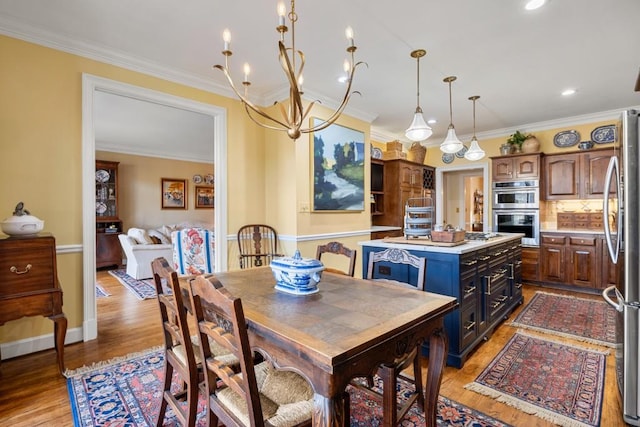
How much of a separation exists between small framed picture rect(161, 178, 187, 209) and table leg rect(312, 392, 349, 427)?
25.0ft

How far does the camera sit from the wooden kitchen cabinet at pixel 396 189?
5781mm

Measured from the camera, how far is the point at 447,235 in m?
2.79

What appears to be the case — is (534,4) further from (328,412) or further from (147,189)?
(147,189)

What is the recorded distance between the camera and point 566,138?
525cm

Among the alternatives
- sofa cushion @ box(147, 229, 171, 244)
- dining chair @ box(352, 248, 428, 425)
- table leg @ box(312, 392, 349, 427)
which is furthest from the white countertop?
sofa cushion @ box(147, 229, 171, 244)

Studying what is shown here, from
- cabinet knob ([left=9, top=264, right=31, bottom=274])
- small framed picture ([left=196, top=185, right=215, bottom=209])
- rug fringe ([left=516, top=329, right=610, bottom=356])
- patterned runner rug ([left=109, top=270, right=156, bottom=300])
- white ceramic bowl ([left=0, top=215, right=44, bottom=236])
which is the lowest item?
rug fringe ([left=516, top=329, right=610, bottom=356])

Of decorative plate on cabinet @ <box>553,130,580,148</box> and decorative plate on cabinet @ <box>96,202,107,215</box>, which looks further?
decorative plate on cabinet @ <box>96,202,107,215</box>

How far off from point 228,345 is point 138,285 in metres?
4.72

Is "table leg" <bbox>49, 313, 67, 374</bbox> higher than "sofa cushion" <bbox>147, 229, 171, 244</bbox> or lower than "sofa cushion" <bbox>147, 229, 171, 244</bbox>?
lower

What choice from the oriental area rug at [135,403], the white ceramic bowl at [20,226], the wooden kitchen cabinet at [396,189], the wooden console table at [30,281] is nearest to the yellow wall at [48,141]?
the white ceramic bowl at [20,226]

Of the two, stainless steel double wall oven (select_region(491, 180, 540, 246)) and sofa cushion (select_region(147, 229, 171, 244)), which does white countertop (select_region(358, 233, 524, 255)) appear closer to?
stainless steel double wall oven (select_region(491, 180, 540, 246))

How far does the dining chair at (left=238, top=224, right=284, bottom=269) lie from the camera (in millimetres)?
3988

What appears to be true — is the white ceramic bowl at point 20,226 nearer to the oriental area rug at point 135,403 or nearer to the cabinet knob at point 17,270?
the cabinet knob at point 17,270

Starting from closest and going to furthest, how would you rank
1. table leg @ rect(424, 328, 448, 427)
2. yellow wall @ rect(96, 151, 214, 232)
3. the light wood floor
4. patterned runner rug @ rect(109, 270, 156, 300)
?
table leg @ rect(424, 328, 448, 427) → the light wood floor → patterned runner rug @ rect(109, 270, 156, 300) → yellow wall @ rect(96, 151, 214, 232)
